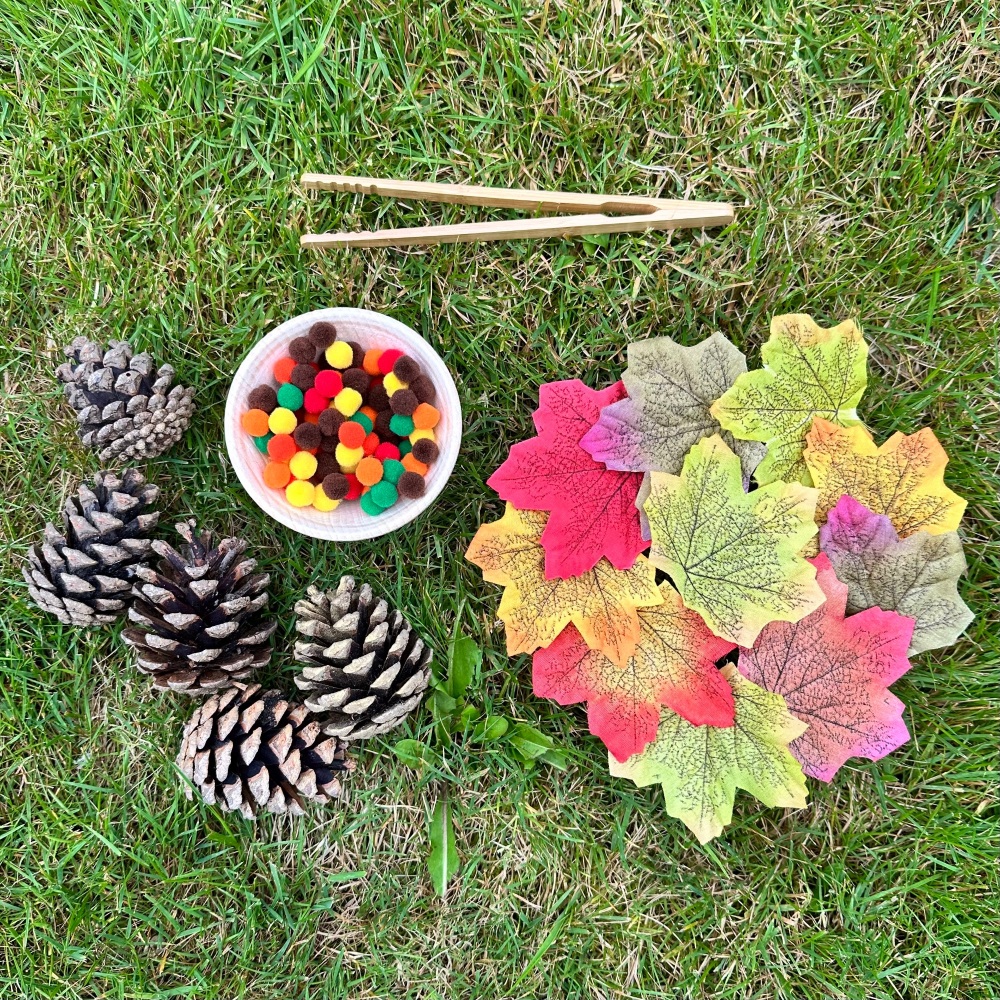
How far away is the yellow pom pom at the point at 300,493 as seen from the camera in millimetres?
901

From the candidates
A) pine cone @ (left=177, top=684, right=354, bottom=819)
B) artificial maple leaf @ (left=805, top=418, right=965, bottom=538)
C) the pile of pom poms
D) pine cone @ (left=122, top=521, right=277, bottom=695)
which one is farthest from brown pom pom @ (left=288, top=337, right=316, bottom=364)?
artificial maple leaf @ (left=805, top=418, right=965, bottom=538)

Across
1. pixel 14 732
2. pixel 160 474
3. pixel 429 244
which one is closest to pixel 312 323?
pixel 429 244

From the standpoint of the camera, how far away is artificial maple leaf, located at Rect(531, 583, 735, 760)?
869mm

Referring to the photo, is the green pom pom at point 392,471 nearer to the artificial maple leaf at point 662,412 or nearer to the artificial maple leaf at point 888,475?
the artificial maple leaf at point 662,412

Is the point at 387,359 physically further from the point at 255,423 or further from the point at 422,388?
the point at 255,423

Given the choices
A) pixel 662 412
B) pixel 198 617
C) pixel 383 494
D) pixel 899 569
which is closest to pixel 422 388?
pixel 383 494

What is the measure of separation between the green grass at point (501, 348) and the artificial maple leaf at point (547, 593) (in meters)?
0.11

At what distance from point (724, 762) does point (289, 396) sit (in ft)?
2.22

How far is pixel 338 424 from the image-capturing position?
35.7 inches

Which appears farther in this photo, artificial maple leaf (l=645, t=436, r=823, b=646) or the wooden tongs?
the wooden tongs

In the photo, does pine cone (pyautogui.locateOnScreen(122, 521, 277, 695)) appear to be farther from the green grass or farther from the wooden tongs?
the wooden tongs

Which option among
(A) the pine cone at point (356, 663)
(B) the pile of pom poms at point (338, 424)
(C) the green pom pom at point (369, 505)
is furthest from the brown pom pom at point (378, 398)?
(A) the pine cone at point (356, 663)

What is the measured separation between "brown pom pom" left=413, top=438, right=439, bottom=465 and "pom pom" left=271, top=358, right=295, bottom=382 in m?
0.18

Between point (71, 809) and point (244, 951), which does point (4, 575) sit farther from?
point (244, 951)
